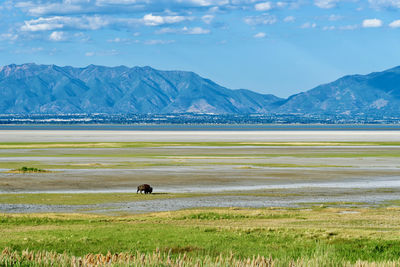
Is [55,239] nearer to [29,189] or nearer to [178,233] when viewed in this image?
[178,233]

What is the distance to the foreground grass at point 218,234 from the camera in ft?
69.9

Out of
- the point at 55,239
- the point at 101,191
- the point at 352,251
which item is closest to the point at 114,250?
the point at 55,239

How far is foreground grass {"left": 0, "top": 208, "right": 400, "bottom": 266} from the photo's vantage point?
69.9ft

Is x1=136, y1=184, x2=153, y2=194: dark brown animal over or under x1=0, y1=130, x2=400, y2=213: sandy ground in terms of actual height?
over

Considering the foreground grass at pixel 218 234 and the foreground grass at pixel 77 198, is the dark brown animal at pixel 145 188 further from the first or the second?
the foreground grass at pixel 218 234

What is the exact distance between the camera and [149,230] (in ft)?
84.5

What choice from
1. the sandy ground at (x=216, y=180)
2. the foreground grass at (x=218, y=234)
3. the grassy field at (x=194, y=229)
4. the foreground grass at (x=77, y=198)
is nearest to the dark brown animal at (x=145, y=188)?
the foreground grass at (x=77, y=198)

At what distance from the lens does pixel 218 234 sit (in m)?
24.8

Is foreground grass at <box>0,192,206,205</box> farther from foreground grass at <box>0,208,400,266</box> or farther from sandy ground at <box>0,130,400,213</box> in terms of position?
foreground grass at <box>0,208,400,266</box>

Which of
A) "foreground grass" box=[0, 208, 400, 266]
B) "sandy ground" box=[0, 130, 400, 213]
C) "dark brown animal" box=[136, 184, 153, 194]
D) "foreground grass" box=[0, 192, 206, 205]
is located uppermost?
"foreground grass" box=[0, 208, 400, 266]

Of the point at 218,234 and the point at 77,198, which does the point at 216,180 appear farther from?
the point at 218,234

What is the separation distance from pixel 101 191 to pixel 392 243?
1010 inches

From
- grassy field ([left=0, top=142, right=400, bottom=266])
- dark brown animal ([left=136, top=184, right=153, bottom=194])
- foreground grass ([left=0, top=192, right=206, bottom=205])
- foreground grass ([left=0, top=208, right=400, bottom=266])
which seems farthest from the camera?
dark brown animal ([left=136, top=184, right=153, bottom=194])

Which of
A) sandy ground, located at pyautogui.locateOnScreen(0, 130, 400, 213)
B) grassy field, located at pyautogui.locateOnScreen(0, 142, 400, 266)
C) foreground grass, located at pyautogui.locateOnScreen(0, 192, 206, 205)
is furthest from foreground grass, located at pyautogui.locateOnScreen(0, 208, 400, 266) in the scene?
foreground grass, located at pyautogui.locateOnScreen(0, 192, 206, 205)
